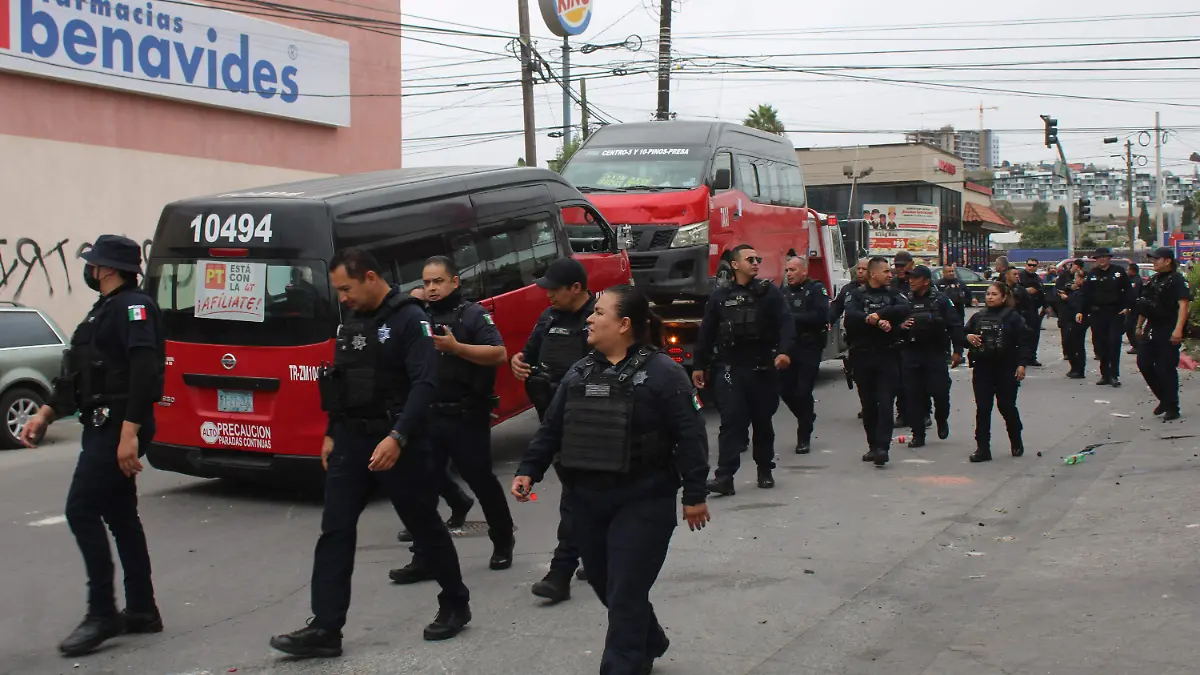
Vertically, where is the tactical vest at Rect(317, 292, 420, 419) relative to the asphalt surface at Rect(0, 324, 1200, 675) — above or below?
above

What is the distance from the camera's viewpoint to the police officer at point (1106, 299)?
53.3ft

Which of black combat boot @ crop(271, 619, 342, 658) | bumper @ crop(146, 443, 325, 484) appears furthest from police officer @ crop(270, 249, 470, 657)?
bumper @ crop(146, 443, 325, 484)

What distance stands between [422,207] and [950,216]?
64.9 meters

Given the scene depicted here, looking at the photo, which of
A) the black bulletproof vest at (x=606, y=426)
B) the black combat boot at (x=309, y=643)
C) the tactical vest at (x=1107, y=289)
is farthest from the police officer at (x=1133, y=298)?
the black combat boot at (x=309, y=643)

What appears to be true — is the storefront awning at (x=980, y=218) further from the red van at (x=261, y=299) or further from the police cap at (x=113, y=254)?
the police cap at (x=113, y=254)

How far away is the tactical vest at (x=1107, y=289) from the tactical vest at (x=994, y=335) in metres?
6.23

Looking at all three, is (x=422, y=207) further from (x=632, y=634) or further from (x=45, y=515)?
(x=632, y=634)

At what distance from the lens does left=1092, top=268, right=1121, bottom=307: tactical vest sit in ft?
53.3

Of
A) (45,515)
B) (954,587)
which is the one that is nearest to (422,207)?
(45,515)

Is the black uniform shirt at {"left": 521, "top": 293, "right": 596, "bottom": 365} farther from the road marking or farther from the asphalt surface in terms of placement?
the road marking

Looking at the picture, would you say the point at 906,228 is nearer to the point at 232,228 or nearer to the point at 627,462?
the point at 232,228

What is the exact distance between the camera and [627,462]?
4.66 metres

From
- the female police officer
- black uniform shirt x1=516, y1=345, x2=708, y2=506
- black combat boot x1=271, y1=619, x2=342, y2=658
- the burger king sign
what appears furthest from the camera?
the burger king sign

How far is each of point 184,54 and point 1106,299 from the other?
606 inches
